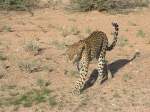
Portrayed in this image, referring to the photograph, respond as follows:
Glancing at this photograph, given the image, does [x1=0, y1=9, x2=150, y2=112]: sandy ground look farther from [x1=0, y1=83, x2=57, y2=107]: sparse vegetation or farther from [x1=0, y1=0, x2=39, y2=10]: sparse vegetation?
[x1=0, y1=0, x2=39, y2=10]: sparse vegetation

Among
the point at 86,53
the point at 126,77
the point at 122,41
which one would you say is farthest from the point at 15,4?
the point at 86,53

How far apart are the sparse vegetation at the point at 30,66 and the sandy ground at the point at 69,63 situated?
10 centimetres

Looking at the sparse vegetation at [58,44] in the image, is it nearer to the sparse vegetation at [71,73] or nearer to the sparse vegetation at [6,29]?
the sparse vegetation at [6,29]

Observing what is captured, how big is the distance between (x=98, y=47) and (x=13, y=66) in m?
2.04

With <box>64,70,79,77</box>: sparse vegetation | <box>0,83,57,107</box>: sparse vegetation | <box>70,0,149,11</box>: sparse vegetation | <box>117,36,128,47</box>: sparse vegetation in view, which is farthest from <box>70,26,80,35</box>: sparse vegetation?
<box>0,83,57,107</box>: sparse vegetation

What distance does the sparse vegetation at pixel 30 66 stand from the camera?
10148 millimetres

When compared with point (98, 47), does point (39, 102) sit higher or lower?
lower

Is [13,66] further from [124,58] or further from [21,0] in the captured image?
[21,0]

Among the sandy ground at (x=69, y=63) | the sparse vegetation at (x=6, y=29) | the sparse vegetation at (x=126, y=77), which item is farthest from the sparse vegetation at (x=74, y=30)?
the sparse vegetation at (x=126, y=77)

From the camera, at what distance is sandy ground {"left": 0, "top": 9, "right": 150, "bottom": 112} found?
890cm

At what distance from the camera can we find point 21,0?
1523 cm

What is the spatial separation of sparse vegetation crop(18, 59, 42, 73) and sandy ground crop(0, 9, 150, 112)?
0.31 ft

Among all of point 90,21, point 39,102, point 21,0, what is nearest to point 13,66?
point 39,102

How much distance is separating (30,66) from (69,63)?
3.01 ft
